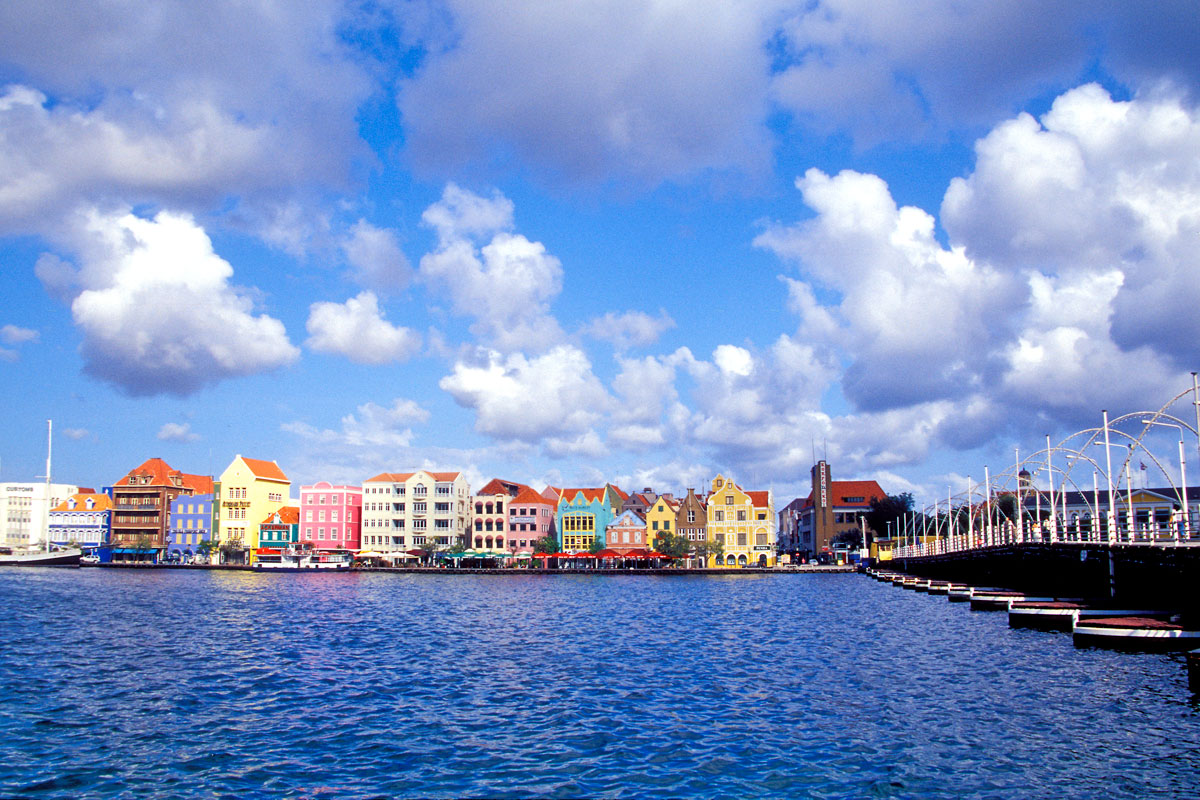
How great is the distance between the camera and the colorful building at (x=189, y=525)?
16338 cm

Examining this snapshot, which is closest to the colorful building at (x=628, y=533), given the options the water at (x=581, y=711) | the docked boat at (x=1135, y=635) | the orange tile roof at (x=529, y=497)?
the orange tile roof at (x=529, y=497)

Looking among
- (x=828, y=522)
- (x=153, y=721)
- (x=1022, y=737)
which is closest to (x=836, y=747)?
(x=1022, y=737)

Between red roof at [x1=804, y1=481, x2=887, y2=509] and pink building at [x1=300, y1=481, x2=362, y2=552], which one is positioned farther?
red roof at [x1=804, y1=481, x2=887, y2=509]

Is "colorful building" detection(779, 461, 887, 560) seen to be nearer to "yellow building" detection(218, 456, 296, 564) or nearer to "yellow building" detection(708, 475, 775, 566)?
"yellow building" detection(708, 475, 775, 566)

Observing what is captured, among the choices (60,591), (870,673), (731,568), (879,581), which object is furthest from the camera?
(731,568)

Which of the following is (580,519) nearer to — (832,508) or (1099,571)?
(832,508)

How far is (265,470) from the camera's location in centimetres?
17075

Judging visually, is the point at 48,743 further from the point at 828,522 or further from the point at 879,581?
the point at 828,522

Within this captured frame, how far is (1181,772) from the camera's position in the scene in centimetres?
2203

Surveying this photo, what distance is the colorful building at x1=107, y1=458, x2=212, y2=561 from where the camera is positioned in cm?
16684

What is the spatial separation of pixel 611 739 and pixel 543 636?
26587 mm

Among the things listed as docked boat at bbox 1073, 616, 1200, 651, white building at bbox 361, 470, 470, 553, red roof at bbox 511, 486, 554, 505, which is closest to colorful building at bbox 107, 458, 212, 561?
white building at bbox 361, 470, 470, 553

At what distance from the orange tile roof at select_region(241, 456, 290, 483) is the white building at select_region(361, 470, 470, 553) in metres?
22.7

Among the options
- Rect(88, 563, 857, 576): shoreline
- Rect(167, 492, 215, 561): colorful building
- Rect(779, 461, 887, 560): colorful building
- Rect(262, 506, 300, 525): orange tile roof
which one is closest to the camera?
Rect(88, 563, 857, 576): shoreline
